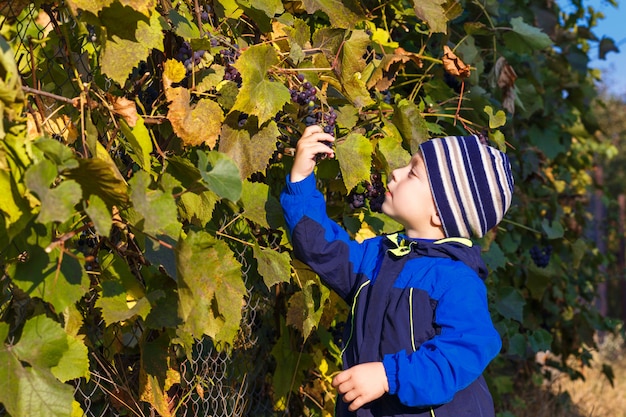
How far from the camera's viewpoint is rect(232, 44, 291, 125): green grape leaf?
200 centimetres

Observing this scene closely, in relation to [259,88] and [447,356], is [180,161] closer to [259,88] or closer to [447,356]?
[259,88]

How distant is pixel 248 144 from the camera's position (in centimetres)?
211

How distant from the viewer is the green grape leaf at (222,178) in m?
1.66

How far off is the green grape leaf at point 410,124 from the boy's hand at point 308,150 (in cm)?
36

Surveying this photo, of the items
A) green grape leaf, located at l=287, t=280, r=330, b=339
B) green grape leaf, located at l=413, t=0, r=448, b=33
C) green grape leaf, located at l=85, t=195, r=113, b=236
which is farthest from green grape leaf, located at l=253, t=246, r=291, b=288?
green grape leaf, located at l=413, t=0, r=448, b=33

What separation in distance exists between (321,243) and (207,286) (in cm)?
57

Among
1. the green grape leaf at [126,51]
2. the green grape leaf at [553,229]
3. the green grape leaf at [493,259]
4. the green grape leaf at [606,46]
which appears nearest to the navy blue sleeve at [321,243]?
the green grape leaf at [126,51]

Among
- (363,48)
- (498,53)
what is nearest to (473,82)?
(498,53)

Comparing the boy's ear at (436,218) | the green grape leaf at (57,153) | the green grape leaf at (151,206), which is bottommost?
the boy's ear at (436,218)

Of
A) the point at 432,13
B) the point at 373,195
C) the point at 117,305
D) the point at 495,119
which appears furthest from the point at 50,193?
the point at 495,119

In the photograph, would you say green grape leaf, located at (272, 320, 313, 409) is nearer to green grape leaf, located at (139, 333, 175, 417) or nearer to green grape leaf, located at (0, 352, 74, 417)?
green grape leaf, located at (139, 333, 175, 417)

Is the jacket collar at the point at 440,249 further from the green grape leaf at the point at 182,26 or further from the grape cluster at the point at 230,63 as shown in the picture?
the green grape leaf at the point at 182,26

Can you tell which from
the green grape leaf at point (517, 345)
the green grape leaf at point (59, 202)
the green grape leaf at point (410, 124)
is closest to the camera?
the green grape leaf at point (59, 202)

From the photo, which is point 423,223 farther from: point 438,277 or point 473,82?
point 473,82
